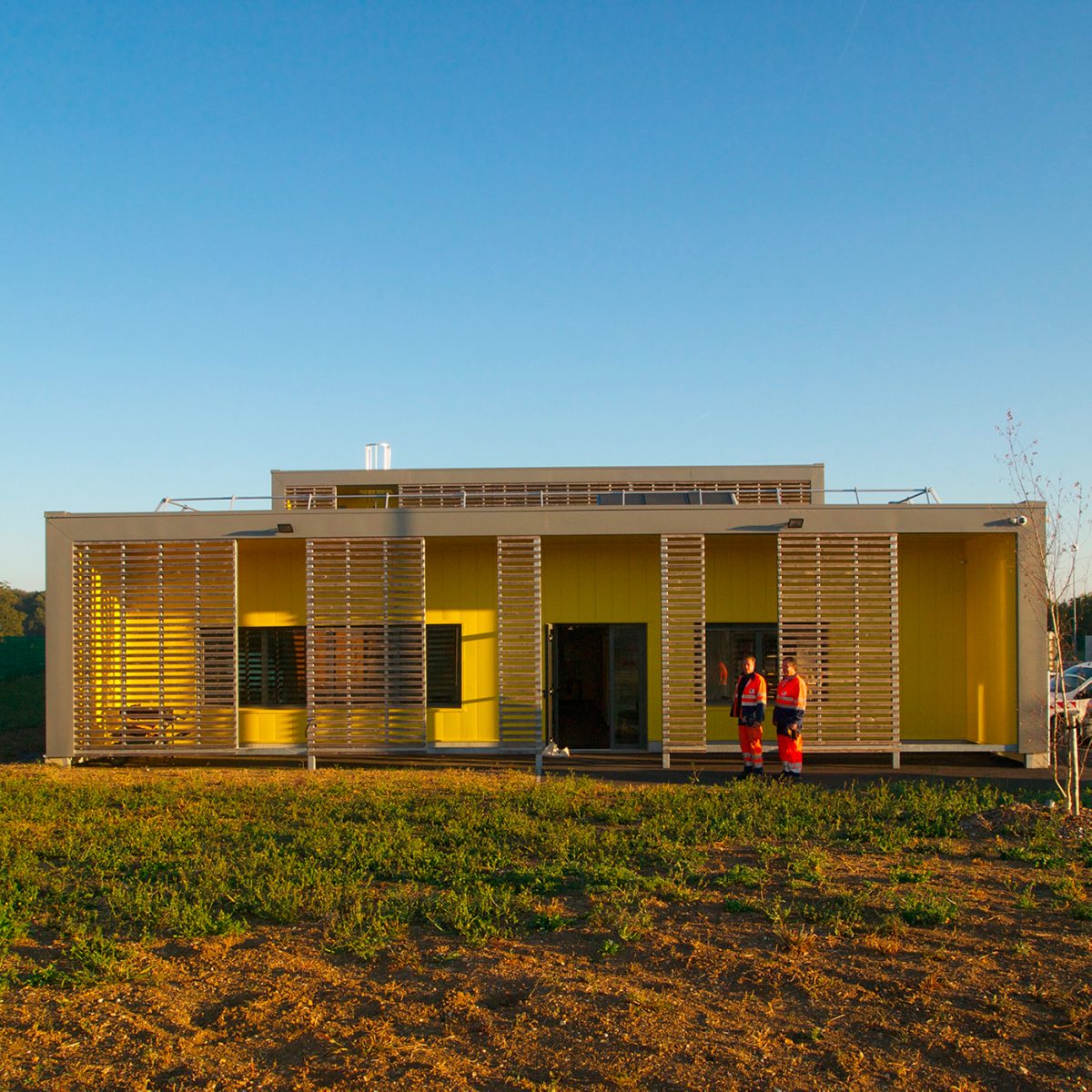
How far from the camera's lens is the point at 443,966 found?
5867 mm

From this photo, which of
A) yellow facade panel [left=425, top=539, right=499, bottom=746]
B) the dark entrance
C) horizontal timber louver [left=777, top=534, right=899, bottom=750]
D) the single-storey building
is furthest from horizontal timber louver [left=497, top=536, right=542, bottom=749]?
horizontal timber louver [left=777, top=534, right=899, bottom=750]

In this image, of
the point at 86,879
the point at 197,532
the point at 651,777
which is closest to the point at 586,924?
the point at 86,879

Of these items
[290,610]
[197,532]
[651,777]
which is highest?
[197,532]

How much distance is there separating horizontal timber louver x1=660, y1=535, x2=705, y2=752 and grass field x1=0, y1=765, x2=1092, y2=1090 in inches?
169

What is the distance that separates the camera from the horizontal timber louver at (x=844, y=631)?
1451cm

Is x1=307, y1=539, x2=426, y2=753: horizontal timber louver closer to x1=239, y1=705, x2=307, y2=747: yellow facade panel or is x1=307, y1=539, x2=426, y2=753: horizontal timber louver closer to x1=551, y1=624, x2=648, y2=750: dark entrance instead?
x1=239, y1=705, x2=307, y2=747: yellow facade panel

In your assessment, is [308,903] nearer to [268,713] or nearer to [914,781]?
[914,781]

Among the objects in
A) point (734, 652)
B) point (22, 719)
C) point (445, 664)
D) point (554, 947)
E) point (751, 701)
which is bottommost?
point (22, 719)

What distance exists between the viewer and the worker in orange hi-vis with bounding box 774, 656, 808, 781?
11.9m

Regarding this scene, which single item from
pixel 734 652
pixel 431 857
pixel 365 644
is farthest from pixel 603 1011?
pixel 734 652

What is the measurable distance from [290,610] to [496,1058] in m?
12.2

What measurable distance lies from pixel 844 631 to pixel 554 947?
959 cm

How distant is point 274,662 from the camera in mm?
16312

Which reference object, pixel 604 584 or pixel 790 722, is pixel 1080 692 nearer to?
pixel 604 584
